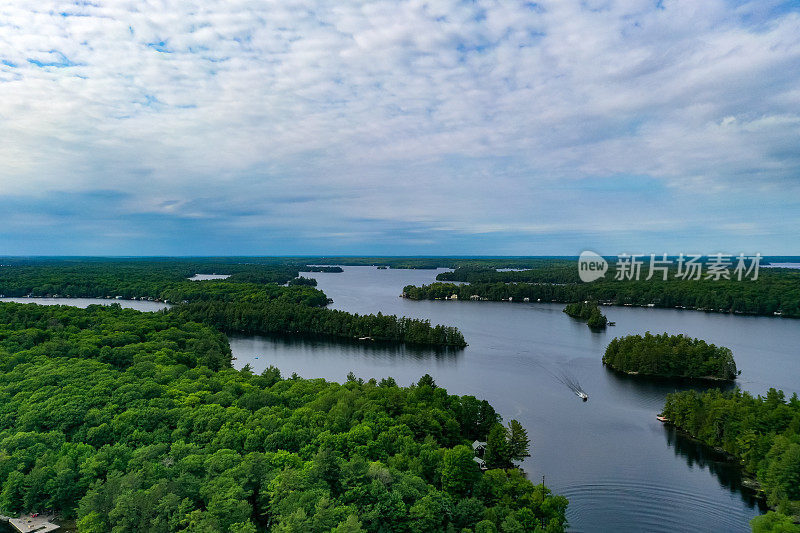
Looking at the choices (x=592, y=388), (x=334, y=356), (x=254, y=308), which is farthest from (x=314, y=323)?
(x=592, y=388)

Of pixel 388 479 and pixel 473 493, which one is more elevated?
pixel 388 479

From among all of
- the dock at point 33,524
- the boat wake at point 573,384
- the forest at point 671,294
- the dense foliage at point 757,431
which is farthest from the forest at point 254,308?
the dock at point 33,524

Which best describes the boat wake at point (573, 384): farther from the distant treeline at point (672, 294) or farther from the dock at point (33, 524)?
the distant treeline at point (672, 294)

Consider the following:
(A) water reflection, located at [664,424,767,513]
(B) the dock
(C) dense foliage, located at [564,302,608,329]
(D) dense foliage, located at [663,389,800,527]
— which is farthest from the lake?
(B) the dock

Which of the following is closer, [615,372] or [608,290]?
[615,372]

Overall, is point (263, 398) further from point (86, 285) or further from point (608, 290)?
point (86, 285)

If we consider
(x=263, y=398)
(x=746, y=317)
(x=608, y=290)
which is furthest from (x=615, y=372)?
(x=608, y=290)
